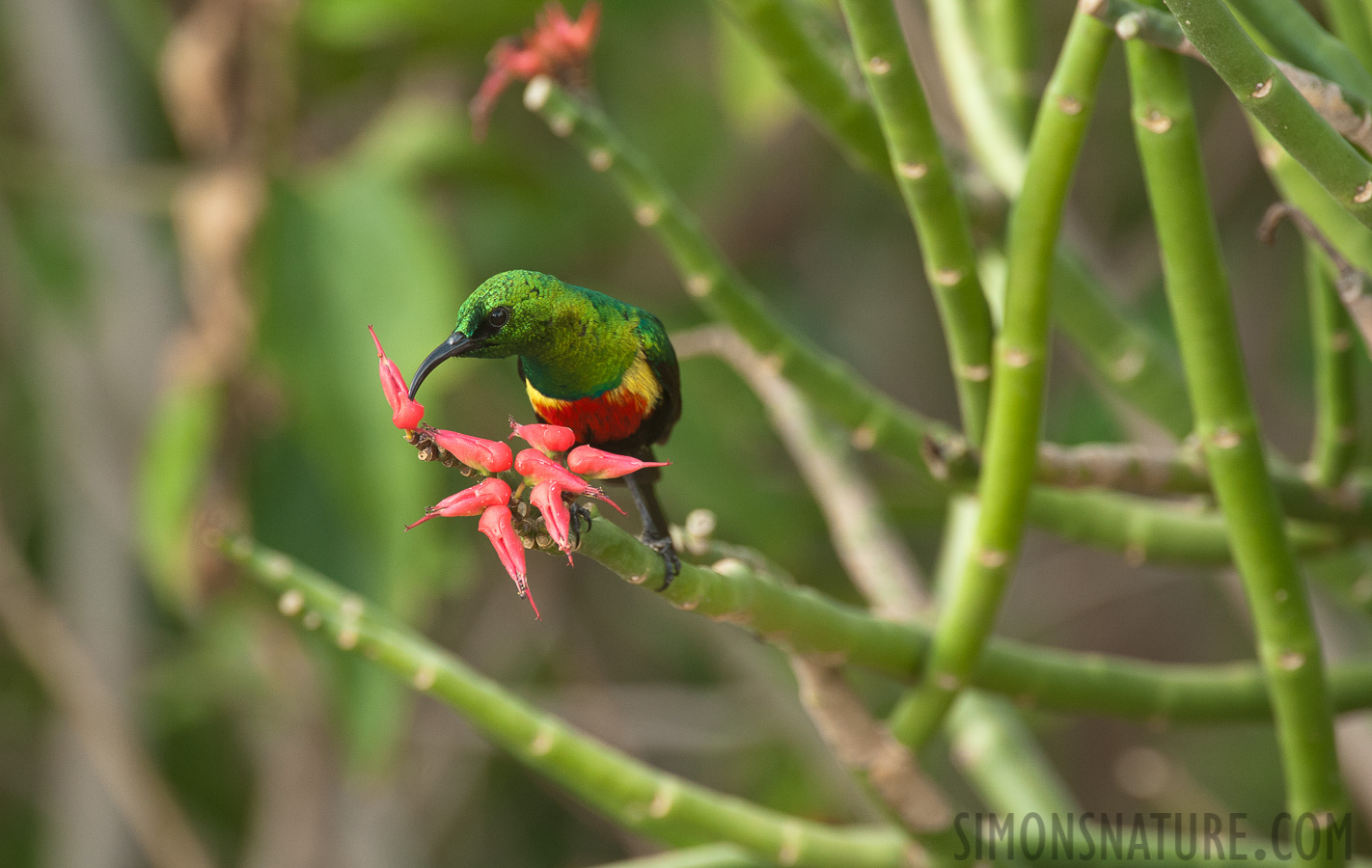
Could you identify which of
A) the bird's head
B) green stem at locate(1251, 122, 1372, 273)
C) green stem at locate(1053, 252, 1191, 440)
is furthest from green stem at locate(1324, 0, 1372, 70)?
the bird's head

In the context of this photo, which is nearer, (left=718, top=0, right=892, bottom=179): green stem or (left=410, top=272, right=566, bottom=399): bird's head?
(left=410, top=272, right=566, bottom=399): bird's head

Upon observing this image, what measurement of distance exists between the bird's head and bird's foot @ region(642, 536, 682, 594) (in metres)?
0.08

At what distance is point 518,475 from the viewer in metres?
0.31

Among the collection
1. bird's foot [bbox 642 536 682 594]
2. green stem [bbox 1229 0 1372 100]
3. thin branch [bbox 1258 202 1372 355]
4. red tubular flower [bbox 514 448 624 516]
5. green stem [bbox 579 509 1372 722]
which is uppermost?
green stem [bbox 1229 0 1372 100]

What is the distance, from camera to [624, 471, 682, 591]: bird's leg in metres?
0.40

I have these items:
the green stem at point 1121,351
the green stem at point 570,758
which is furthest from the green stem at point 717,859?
the green stem at point 1121,351

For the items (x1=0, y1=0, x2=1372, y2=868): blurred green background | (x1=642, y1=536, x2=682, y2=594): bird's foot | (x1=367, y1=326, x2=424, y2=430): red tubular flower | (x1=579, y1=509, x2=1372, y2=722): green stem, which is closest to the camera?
(x1=367, y1=326, x2=424, y2=430): red tubular flower

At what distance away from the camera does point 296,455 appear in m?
1.38

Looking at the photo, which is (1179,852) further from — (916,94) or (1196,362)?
(916,94)

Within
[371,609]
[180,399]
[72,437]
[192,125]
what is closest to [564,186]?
[192,125]

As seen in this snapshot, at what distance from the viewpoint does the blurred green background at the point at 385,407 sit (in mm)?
1251

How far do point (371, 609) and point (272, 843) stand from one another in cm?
114

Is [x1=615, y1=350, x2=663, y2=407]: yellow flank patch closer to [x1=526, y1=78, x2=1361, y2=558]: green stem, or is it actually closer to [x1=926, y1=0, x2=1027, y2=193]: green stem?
[x1=526, y1=78, x2=1361, y2=558]: green stem

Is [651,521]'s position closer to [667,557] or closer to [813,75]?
[667,557]
